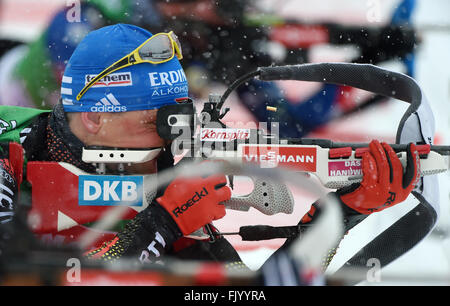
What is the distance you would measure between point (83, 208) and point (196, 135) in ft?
1.49

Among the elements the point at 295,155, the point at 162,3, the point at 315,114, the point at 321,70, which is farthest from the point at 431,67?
the point at 295,155

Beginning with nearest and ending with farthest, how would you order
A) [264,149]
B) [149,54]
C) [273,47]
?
[264,149] < [149,54] < [273,47]

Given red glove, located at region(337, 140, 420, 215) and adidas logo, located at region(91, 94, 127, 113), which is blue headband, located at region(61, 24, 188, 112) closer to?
adidas logo, located at region(91, 94, 127, 113)

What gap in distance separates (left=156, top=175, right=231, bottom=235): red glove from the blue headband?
1.08 ft

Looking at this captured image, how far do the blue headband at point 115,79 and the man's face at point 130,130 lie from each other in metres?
0.03

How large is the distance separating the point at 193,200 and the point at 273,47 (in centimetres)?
254

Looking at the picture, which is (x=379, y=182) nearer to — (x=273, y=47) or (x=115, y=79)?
(x=115, y=79)

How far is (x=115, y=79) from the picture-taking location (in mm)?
2033

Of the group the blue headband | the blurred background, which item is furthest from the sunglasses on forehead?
the blurred background

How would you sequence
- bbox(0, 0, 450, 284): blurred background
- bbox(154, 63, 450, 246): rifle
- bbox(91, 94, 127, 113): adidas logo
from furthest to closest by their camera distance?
1. bbox(0, 0, 450, 284): blurred background
2. bbox(91, 94, 127, 113): adidas logo
3. bbox(154, 63, 450, 246): rifle

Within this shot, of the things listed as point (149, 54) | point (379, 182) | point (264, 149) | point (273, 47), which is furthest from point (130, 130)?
point (273, 47)

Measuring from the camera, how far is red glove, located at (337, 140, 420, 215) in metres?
1.97

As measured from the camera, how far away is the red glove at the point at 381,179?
197 cm

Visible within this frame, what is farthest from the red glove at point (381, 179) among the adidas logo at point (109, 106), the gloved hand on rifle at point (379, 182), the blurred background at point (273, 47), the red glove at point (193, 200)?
the blurred background at point (273, 47)
